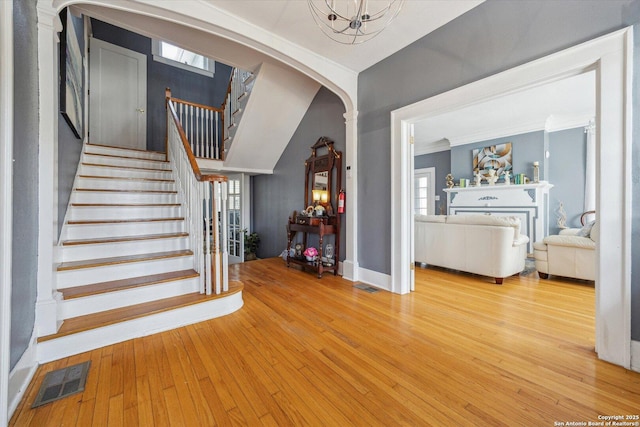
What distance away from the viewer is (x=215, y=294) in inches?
91.0

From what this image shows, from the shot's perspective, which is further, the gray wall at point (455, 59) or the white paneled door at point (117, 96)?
the white paneled door at point (117, 96)

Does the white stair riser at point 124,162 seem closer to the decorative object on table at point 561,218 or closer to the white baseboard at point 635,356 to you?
the white baseboard at point 635,356

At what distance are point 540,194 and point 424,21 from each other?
174 inches

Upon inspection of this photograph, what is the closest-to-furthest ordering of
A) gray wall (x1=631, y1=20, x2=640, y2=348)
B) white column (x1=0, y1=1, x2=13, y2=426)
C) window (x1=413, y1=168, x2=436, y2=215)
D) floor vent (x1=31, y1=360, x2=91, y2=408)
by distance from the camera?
white column (x1=0, y1=1, x2=13, y2=426), floor vent (x1=31, y1=360, x2=91, y2=408), gray wall (x1=631, y1=20, x2=640, y2=348), window (x1=413, y1=168, x2=436, y2=215)

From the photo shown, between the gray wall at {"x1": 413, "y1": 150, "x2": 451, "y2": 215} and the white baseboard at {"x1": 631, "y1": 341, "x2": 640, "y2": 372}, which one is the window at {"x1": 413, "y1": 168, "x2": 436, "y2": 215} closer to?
the gray wall at {"x1": 413, "y1": 150, "x2": 451, "y2": 215}

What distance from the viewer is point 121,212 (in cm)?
286

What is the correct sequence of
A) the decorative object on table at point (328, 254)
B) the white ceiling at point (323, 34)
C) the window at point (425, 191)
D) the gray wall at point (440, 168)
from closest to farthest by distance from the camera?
the white ceiling at point (323, 34), the decorative object on table at point (328, 254), the gray wall at point (440, 168), the window at point (425, 191)

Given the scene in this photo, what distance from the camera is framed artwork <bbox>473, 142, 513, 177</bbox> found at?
542 centimetres

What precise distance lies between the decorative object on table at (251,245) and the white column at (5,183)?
183 inches

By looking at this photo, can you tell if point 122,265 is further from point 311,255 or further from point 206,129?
point 206,129

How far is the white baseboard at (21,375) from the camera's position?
3.97 ft

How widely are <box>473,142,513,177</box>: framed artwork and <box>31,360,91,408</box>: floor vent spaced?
6721 mm

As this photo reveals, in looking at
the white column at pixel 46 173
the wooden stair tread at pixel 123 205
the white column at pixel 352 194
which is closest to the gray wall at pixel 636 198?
the white column at pixel 352 194

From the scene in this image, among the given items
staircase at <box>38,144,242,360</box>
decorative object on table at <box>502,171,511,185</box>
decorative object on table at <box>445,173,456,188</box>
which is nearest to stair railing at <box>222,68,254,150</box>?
staircase at <box>38,144,242,360</box>
